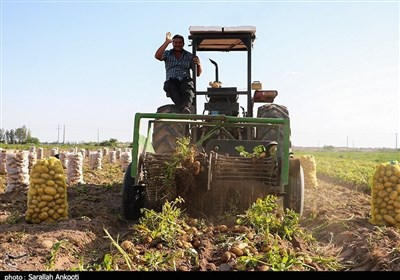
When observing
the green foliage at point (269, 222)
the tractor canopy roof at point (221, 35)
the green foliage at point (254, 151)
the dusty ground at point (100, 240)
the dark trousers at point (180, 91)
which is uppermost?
the tractor canopy roof at point (221, 35)

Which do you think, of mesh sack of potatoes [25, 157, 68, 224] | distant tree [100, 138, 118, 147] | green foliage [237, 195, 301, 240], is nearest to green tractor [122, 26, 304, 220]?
green foliage [237, 195, 301, 240]

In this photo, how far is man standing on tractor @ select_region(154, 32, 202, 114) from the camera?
22.2 ft

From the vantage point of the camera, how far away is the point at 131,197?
19.0 feet

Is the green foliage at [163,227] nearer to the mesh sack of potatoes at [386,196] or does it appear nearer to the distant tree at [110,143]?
the mesh sack of potatoes at [386,196]

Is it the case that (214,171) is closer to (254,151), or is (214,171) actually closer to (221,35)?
(254,151)

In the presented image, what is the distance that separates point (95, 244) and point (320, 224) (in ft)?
10.1

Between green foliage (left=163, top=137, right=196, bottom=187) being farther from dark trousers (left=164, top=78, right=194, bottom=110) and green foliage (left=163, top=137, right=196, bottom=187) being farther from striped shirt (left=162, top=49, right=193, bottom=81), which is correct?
striped shirt (left=162, top=49, right=193, bottom=81)

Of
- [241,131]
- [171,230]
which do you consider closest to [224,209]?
[171,230]

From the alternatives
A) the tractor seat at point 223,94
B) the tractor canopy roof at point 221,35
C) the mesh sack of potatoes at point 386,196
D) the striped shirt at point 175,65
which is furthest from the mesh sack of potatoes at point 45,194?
the mesh sack of potatoes at point 386,196

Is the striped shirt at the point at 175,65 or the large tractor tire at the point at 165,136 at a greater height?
the striped shirt at the point at 175,65

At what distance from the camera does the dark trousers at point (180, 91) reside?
22.1 ft

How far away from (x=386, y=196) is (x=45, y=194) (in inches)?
167

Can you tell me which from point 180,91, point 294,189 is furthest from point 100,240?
point 180,91

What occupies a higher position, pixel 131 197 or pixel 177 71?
pixel 177 71
